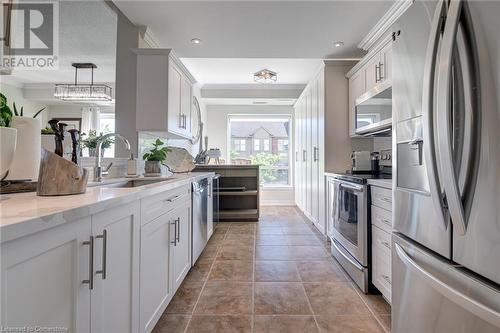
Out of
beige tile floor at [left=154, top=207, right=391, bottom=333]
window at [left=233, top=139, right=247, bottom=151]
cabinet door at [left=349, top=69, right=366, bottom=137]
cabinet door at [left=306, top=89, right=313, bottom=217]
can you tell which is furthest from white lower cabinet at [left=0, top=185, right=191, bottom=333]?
window at [left=233, top=139, right=247, bottom=151]

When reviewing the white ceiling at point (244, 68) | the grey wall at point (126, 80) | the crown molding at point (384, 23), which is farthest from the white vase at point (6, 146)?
the white ceiling at point (244, 68)

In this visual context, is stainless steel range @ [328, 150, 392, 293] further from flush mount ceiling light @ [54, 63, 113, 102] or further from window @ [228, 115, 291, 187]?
window @ [228, 115, 291, 187]

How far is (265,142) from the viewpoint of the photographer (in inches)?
267

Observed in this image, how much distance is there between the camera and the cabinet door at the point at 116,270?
35.8 inches

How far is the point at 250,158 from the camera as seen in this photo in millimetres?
6797

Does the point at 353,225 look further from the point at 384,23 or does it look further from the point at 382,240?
the point at 384,23

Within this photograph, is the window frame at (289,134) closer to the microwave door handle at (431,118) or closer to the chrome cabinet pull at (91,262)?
the microwave door handle at (431,118)

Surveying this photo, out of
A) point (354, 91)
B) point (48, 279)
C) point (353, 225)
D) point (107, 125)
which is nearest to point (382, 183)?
point (353, 225)

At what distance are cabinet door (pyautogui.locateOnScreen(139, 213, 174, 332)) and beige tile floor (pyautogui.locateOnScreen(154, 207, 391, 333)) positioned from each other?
23cm

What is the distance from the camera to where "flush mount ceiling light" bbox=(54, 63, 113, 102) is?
1.77 meters

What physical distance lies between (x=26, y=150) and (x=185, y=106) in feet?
8.17

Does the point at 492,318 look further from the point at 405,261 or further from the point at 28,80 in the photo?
the point at 28,80

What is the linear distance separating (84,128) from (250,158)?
16.3 ft

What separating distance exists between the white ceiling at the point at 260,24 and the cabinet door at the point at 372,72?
1.33 feet
